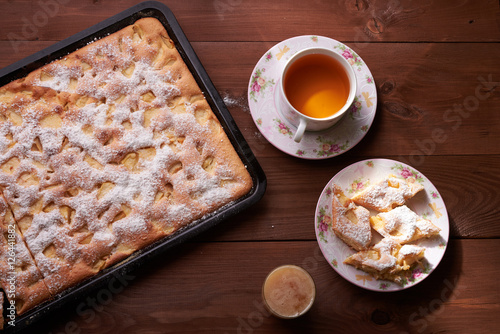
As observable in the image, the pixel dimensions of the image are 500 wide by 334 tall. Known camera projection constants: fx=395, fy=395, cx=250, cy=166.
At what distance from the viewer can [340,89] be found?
1.23 metres

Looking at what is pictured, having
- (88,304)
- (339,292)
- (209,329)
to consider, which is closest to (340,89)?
(339,292)

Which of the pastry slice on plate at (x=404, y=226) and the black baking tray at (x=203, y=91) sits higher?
the black baking tray at (x=203, y=91)

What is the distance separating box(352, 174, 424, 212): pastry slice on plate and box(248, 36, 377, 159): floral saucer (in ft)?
0.51

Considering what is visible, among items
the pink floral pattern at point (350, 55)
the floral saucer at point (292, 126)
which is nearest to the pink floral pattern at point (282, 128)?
the floral saucer at point (292, 126)

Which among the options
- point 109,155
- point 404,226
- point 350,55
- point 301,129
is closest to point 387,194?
point 404,226

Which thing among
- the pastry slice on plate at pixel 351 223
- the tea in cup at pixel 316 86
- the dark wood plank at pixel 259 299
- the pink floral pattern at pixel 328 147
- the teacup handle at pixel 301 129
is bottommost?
the dark wood plank at pixel 259 299

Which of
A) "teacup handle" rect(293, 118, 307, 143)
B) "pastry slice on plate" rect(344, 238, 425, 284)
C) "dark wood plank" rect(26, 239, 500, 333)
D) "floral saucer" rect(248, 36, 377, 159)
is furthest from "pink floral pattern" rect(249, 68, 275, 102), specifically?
"pastry slice on plate" rect(344, 238, 425, 284)

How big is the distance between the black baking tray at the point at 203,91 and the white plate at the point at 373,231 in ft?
0.76

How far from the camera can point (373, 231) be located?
50.2 inches

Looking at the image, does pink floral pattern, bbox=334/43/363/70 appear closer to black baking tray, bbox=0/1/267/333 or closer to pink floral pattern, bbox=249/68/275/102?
pink floral pattern, bbox=249/68/275/102

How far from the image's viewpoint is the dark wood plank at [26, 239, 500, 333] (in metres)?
1.25

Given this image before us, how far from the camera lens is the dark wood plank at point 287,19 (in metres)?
1.33

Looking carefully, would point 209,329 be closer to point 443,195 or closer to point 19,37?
point 443,195

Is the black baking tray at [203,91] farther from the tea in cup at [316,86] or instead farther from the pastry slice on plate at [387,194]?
the pastry slice on plate at [387,194]
